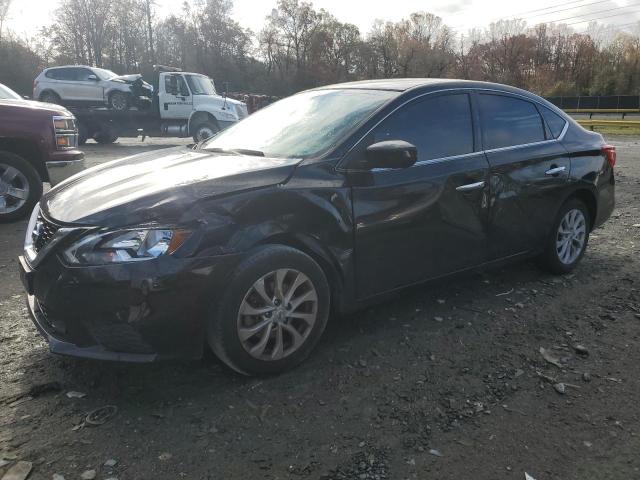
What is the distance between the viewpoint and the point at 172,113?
16.5m

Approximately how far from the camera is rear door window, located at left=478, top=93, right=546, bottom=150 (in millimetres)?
3873

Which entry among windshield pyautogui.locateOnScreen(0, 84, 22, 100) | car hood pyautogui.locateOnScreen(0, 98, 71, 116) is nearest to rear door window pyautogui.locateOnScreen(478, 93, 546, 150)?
car hood pyautogui.locateOnScreen(0, 98, 71, 116)

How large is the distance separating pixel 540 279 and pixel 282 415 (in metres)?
2.93

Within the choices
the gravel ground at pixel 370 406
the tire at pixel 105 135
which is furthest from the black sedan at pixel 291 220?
the tire at pixel 105 135

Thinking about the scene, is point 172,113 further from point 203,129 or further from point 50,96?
point 50,96

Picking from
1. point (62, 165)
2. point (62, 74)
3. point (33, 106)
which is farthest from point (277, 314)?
point (62, 74)

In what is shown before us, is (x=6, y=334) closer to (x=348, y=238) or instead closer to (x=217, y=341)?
(x=217, y=341)

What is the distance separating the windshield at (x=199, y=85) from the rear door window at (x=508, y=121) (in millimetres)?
14059

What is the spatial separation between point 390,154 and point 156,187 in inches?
51.2

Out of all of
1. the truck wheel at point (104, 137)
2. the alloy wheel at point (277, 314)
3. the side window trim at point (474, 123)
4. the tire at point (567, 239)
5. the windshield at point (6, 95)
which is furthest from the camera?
the truck wheel at point (104, 137)

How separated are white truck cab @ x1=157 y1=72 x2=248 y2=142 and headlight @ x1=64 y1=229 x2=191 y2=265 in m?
14.4

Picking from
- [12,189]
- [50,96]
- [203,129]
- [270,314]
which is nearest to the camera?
[270,314]

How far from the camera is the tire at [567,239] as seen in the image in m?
4.42

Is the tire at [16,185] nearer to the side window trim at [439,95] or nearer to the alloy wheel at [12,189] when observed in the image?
the alloy wheel at [12,189]
